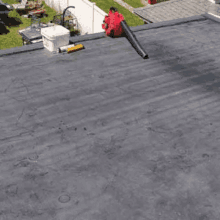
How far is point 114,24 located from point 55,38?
2106 mm

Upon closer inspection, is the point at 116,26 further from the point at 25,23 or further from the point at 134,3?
the point at 134,3

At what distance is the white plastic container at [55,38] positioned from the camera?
716 centimetres

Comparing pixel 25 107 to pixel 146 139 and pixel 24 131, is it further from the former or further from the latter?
pixel 146 139

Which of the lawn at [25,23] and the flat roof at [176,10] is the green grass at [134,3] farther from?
the flat roof at [176,10]

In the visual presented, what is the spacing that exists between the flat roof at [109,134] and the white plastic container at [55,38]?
0.77 ft

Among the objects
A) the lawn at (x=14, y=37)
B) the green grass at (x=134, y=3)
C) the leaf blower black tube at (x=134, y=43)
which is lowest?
the lawn at (x=14, y=37)

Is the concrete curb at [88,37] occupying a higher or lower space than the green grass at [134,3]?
higher

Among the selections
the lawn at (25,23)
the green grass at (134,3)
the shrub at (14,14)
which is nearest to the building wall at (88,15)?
the lawn at (25,23)

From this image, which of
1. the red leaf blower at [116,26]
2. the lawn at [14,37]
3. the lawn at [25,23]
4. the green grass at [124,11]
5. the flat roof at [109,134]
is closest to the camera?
the flat roof at [109,134]

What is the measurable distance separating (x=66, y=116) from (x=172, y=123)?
6.82 feet

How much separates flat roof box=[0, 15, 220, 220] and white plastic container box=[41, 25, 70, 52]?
23 cm

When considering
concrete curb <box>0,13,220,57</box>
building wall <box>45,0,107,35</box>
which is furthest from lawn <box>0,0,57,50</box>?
concrete curb <box>0,13,220,57</box>

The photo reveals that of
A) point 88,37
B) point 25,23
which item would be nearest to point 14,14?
point 25,23

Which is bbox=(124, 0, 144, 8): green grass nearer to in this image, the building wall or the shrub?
the building wall
